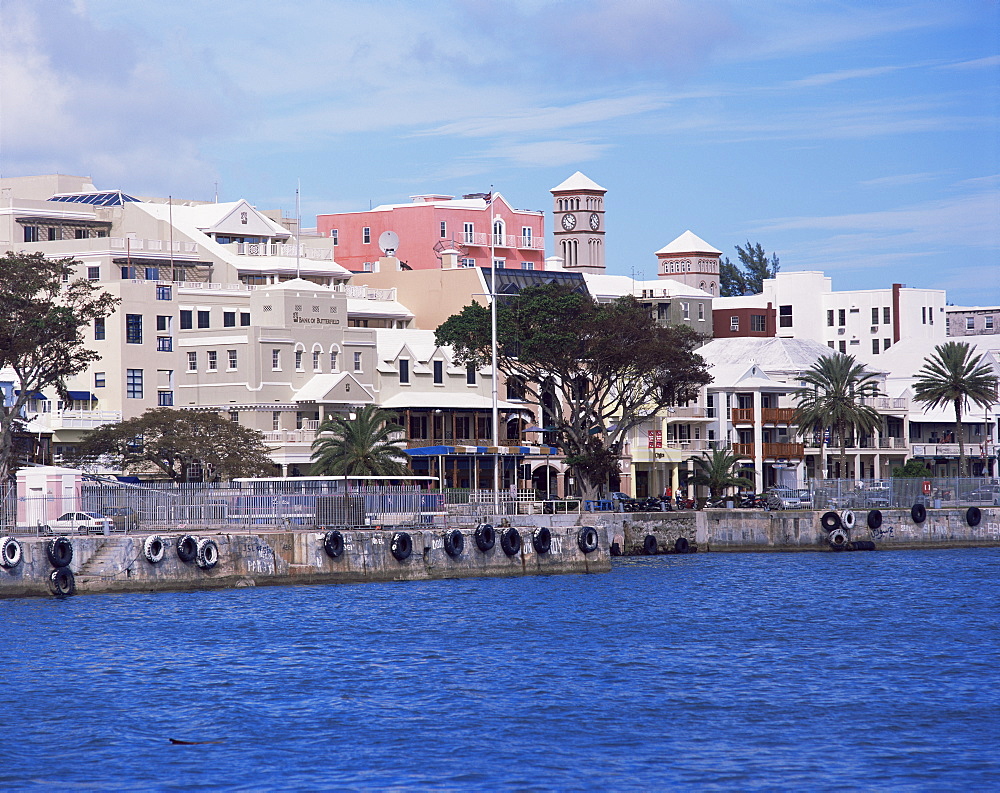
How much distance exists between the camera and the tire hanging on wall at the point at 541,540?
65750 millimetres

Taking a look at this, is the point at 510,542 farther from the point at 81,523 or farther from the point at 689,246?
the point at 689,246

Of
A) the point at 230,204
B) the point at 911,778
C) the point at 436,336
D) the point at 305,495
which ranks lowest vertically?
the point at 911,778

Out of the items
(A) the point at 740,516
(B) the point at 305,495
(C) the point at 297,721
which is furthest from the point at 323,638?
(A) the point at 740,516

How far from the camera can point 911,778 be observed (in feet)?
102

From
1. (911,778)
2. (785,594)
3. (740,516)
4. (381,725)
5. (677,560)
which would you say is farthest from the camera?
(740,516)

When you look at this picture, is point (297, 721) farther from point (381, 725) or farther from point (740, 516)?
point (740, 516)

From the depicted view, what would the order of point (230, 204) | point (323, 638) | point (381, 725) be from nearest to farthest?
A: point (381, 725), point (323, 638), point (230, 204)

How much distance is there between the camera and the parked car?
5716 centimetres

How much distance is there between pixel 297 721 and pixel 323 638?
1192 centimetres

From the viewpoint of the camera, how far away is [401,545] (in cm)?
6147

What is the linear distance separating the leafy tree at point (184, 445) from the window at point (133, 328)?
35.7ft

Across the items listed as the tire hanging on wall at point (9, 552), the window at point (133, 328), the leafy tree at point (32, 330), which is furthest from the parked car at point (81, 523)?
the window at point (133, 328)

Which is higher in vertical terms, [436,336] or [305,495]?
[436,336]

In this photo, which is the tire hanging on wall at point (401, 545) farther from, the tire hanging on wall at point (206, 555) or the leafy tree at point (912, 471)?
the leafy tree at point (912, 471)
